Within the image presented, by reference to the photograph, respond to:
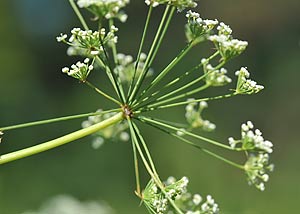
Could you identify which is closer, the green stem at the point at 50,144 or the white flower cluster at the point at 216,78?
the green stem at the point at 50,144

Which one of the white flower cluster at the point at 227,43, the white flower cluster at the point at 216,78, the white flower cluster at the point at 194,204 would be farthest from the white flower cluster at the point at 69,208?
the white flower cluster at the point at 227,43

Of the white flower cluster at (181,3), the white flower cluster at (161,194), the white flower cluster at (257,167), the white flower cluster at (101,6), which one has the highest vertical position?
the white flower cluster at (101,6)

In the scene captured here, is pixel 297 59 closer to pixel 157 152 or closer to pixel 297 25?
pixel 297 25

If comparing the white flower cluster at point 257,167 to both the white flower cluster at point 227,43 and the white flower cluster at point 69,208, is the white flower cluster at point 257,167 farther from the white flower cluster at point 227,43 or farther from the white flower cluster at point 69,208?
the white flower cluster at point 69,208

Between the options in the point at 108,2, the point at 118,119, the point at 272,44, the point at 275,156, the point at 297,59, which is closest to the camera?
the point at 108,2

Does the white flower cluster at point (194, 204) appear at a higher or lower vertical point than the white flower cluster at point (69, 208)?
lower

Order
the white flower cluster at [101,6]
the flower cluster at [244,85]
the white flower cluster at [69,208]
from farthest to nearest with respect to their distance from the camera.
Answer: the white flower cluster at [69,208], the flower cluster at [244,85], the white flower cluster at [101,6]

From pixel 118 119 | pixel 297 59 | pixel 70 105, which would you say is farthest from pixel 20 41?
pixel 118 119

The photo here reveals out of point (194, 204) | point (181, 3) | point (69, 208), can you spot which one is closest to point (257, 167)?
point (194, 204)
